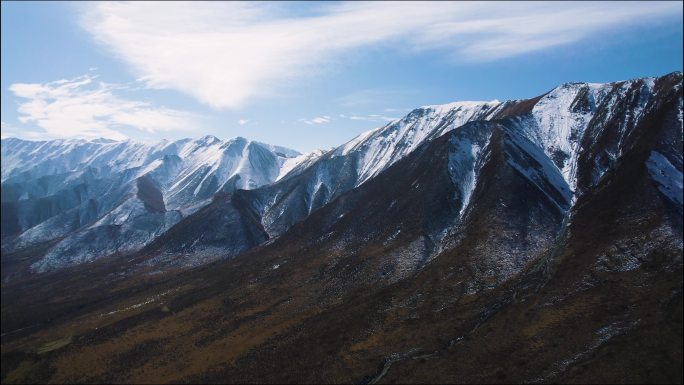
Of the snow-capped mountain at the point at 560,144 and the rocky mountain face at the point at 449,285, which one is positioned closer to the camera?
the rocky mountain face at the point at 449,285

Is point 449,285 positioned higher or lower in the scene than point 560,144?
lower

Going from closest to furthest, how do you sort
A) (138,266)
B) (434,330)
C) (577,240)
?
(434,330) < (577,240) < (138,266)

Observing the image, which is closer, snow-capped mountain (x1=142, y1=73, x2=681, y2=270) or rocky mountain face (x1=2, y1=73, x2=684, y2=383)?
rocky mountain face (x1=2, y1=73, x2=684, y2=383)

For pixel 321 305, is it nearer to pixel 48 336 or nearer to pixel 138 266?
pixel 48 336

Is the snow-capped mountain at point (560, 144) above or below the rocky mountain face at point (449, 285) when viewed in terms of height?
above

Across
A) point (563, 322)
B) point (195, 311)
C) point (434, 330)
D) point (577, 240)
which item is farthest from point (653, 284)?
point (195, 311)

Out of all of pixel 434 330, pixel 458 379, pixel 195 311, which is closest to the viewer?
pixel 458 379

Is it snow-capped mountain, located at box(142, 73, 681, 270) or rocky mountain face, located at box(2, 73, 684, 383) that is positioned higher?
snow-capped mountain, located at box(142, 73, 681, 270)

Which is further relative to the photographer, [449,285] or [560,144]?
[560,144]
